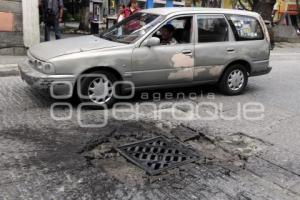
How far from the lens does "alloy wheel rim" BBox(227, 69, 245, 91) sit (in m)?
8.24

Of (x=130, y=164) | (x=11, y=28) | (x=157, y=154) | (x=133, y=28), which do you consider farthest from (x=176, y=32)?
(x=11, y=28)

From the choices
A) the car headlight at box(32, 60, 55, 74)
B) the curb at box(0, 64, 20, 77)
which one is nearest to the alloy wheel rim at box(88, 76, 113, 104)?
the car headlight at box(32, 60, 55, 74)

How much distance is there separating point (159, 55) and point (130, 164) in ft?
8.99

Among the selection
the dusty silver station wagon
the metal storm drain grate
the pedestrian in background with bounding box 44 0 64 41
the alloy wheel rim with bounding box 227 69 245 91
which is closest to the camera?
the metal storm drain grate

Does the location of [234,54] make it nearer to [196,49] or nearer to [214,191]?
[196,49]

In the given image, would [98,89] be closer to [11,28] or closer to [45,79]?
[45,79]

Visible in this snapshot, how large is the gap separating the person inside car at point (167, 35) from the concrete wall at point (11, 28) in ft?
16.2

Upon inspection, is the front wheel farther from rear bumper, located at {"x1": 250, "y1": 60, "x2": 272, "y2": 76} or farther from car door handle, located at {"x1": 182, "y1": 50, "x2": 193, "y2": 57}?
rear bumper, located at {"x1": 250, "y1": 60, "x2": 272, "y2": 76}

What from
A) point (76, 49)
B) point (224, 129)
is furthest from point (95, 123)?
point (224, 129)

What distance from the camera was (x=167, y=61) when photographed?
725cm

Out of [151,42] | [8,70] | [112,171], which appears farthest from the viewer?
[8,70]

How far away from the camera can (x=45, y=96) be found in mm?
7309

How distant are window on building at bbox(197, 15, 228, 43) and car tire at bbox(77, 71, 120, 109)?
1.88 metres

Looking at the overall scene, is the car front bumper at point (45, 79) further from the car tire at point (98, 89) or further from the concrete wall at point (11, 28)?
the concrete wall at point (11, 28)
